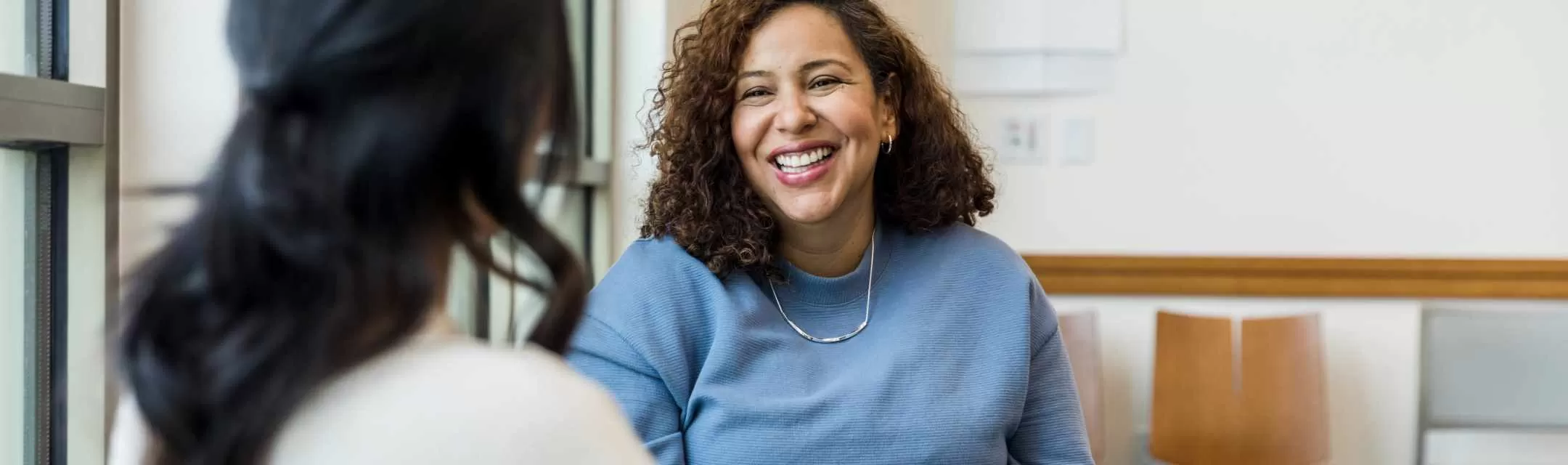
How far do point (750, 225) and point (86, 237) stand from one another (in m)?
0.74

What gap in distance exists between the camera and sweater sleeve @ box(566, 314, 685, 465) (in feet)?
4.80

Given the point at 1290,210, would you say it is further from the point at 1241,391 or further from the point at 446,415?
the point at 446,415

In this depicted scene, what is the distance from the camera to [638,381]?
147 cm

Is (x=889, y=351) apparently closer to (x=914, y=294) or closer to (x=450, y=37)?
(x=914, y=294)

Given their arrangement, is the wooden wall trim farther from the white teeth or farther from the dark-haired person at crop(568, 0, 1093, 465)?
the white teeth

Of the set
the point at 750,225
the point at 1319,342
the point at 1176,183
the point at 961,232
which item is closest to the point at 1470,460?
the point at 1319,342

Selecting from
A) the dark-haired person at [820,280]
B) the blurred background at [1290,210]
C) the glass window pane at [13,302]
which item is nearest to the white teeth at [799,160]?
the dark-haired person at [820,280]

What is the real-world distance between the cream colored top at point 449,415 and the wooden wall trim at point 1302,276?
268 cm

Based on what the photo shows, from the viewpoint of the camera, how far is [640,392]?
1466mm

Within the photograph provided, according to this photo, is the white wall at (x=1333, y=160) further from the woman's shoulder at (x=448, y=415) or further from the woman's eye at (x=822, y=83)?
the woman's shoulder at (x=448, y=415)

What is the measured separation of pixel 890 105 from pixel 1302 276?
1811mm

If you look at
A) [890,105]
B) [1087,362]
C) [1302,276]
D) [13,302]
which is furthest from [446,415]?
[1302,276]

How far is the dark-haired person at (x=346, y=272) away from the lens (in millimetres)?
541

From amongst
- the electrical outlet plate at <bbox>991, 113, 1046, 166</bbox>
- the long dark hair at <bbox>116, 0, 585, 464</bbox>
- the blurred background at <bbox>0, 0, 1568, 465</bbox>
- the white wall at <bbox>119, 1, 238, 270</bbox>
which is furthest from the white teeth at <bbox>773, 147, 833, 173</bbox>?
the electrical outlet plate at <bbox>991, 113, 1046, 166</bbox>
